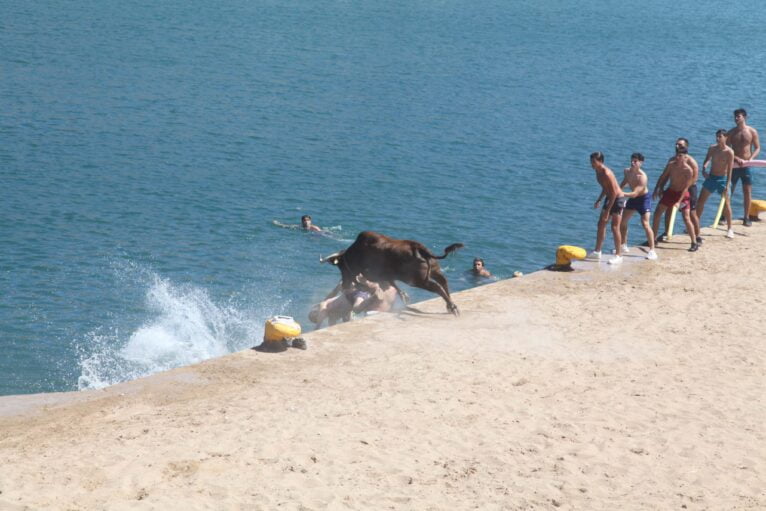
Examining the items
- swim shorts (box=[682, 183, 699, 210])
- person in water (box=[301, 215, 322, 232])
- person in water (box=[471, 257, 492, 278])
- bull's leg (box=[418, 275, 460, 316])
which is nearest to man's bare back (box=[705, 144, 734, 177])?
swim shorts (box=[682, 183, 699, 210])

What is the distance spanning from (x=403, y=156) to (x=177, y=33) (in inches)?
1018

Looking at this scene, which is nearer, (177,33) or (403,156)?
(403,156)

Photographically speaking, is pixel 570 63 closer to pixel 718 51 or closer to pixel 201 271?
pixel 718 51

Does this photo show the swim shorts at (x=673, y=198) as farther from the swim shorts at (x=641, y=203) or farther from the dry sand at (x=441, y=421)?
the dry sand at (x=441, y=421)

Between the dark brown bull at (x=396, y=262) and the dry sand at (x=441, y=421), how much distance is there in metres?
0.58

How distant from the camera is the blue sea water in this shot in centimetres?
2155

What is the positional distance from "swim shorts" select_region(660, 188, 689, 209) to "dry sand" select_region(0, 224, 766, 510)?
10.7ft

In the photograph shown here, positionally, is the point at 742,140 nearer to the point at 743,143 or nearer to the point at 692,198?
the point at 743,143

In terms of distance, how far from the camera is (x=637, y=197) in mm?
19516

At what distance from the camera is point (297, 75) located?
1864 inches

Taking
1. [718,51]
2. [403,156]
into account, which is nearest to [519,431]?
[403,156]

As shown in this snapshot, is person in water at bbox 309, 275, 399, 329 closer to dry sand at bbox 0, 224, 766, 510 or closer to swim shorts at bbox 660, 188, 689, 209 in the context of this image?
dry sand at bbox 0, 224, 766, 510

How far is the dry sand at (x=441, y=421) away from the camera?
10.9 metres

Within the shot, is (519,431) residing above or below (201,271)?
above
